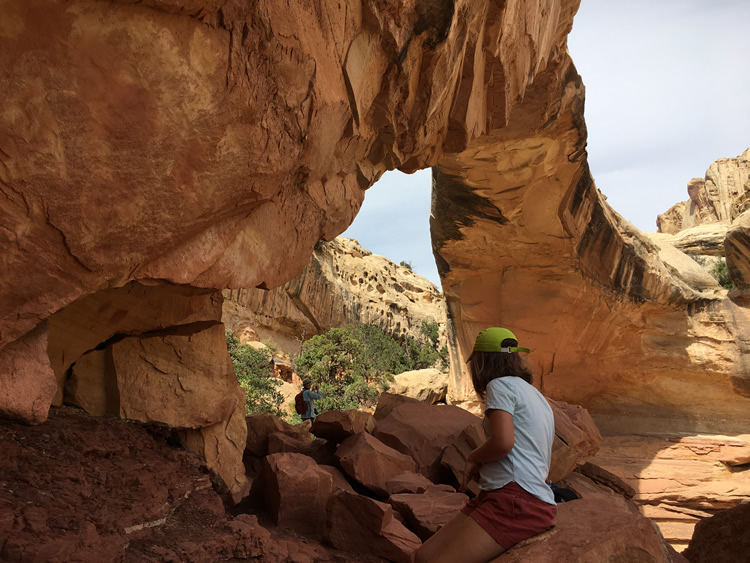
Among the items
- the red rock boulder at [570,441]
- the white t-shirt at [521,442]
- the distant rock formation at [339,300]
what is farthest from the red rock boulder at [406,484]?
the distant rock formation at [339,300]

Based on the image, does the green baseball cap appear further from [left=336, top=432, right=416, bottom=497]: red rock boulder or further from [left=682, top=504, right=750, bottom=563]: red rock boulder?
[left=682, top=504, right=750, bottom=563]: red rock boulder

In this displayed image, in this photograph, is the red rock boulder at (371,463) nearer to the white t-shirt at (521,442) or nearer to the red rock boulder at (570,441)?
the red rock boulder at (570,441)

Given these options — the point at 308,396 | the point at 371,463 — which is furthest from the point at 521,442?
the point at 308,396

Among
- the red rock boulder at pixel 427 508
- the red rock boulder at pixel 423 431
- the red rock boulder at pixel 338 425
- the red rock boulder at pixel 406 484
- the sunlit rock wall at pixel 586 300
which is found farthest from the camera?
the sunlit rock wall at pixel 586 300

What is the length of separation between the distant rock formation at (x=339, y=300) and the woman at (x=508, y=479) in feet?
56.0

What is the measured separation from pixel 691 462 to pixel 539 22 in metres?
8.07

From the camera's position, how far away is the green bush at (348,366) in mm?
12531

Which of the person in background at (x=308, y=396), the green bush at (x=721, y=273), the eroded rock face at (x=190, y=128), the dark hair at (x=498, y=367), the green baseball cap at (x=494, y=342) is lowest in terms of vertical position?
the person in background at (x=308, y=396)

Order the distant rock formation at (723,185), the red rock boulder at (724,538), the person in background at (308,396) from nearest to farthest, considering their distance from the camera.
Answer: the red rock boulder at (724,538) → the person in background at (308,396) → the distant rock formation at (723,185)

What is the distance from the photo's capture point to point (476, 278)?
10266 millimetres

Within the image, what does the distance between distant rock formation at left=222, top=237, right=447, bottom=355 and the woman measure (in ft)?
56.0

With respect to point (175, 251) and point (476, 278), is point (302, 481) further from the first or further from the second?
point (476, 278)

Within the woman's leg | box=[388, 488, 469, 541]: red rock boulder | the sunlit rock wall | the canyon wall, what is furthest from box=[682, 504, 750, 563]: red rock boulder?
the sunlit rock wall

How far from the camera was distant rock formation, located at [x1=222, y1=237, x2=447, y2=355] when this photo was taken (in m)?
20.1
